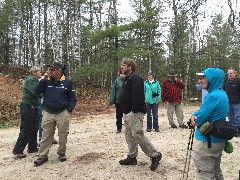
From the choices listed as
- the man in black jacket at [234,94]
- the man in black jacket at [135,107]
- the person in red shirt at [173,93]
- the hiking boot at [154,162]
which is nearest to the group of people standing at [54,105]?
the man in black jacket at [135,107]

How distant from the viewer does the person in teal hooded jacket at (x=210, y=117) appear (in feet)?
13.0

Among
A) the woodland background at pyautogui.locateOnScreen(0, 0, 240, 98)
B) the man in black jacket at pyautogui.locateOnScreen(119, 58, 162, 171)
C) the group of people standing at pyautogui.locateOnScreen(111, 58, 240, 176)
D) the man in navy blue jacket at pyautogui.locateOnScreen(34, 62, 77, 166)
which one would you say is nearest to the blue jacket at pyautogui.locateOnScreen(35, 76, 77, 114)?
the man in navy blue jacket at pyautogui.locateOnScreen(34, 62, 77, 166)

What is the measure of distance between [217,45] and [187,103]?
16145 mm

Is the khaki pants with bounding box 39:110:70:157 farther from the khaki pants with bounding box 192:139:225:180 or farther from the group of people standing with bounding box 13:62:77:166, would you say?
the khaki pants with bounding box 192:139:225:180

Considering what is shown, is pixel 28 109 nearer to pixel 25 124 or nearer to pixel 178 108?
pixel 25 124

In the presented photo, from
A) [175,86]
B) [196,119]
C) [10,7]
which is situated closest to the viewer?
[196,119]

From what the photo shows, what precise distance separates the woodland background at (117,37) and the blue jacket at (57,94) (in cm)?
1119

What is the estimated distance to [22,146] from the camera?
23.2ft

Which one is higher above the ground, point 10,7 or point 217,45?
point 10,7

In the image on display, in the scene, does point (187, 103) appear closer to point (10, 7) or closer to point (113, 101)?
point (113, 101)

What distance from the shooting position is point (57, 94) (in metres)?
6.25

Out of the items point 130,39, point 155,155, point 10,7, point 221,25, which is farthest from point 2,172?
point 221,25

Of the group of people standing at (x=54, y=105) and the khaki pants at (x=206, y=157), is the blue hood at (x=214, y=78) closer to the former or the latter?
the khaki pants at (x=206, y=157)

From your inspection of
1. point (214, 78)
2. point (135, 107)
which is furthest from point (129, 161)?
point (214, 78)
